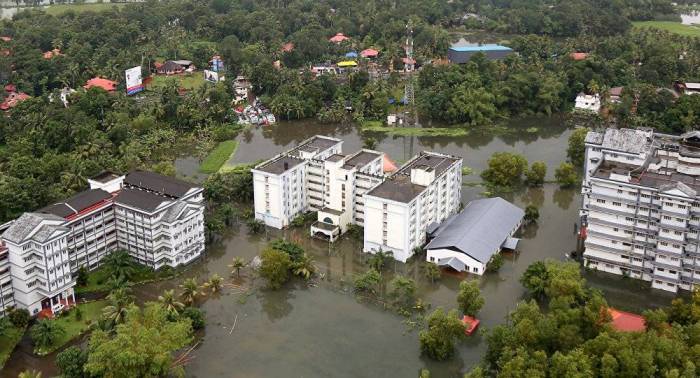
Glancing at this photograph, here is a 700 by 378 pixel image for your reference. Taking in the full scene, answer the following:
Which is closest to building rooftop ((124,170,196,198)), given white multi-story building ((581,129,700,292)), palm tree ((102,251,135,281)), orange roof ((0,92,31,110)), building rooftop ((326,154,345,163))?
palm tree ((102,251,135,281))

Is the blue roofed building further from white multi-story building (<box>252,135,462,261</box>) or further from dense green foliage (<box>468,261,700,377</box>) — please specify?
dense green foliage (<box>468,261,700,377</box>)

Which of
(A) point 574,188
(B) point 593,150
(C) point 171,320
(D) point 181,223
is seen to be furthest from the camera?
(A) point 574,188

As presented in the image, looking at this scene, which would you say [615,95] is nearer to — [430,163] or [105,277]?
[430,163]

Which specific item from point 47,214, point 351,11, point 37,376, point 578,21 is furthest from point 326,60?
point 37,376

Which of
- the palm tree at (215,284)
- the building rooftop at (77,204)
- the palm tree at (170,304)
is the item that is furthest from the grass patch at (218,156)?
the palm tree at (170,304)

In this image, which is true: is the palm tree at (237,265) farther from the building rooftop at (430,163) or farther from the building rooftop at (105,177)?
the building rooftop at (430,163)

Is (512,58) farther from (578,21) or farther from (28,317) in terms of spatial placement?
(28,317)
